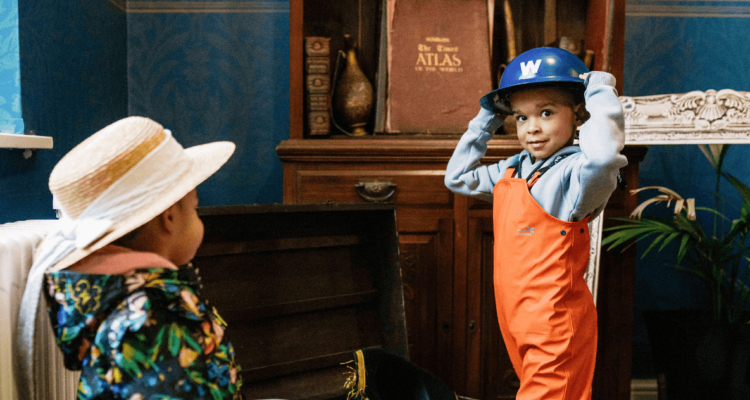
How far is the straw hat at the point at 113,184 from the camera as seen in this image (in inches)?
26.0

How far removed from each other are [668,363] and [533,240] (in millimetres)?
955

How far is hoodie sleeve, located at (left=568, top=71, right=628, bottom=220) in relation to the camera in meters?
1.00

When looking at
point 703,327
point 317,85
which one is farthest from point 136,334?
point 703,327

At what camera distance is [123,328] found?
64 cm

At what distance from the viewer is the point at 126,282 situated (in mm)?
664

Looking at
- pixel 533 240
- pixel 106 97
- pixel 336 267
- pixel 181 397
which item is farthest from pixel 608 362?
pixel 106 97

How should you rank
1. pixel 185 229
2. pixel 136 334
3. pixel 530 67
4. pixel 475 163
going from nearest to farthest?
pixel 136 334
pixel 185 229
pixel 530 67
pixel 475 163

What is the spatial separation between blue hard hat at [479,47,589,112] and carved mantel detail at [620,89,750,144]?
0.45 m

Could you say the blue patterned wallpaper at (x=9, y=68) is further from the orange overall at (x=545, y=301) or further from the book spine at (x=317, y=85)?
the orange overall at (x=545, y=301)

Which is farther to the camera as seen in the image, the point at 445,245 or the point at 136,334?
the point at 445,245

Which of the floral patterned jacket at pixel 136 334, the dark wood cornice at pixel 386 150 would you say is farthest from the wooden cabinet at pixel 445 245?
the floral patterned jacket at pixel 136 334

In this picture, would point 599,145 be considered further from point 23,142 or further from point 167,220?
point 23,142

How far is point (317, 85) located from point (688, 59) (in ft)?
4.95

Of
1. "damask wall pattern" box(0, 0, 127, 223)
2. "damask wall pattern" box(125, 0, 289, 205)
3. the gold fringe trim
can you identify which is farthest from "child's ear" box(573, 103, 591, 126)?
"damask wall pattern" box(0, 0, 127, 223)
